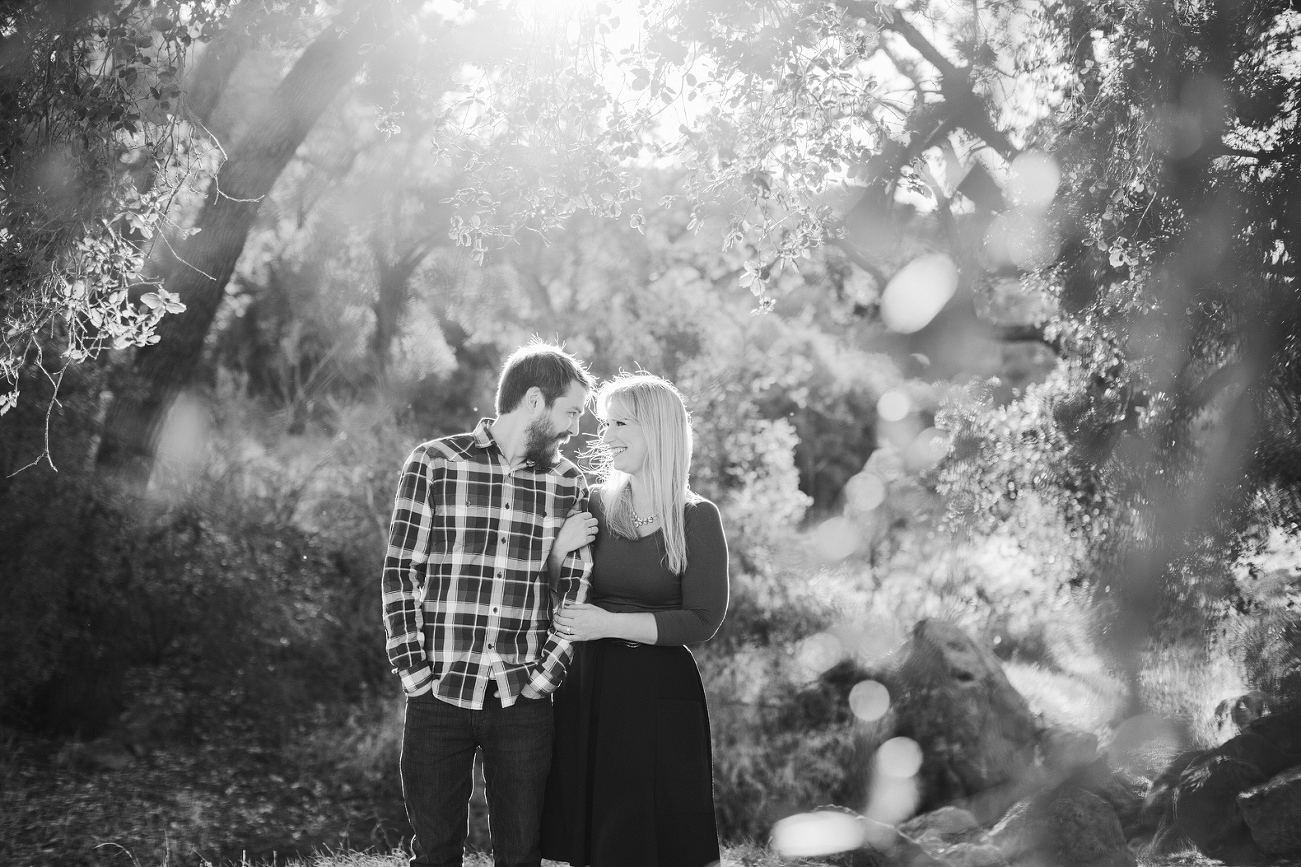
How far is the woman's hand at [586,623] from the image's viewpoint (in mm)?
2561

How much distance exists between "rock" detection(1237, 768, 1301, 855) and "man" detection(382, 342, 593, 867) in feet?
11.6

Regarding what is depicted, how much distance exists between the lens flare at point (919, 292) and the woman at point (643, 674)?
6.13 m

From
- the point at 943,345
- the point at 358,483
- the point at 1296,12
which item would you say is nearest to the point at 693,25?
the point at 1296,12

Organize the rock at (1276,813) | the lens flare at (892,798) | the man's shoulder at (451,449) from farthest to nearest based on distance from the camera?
the lens flare at (892,798)
the rock at (1276,813)
the man's shoulder at (451,449)

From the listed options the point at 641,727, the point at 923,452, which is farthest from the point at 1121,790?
the point at 641,727

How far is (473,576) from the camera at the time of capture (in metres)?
2.56

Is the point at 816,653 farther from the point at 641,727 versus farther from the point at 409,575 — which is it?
the point at 409,575

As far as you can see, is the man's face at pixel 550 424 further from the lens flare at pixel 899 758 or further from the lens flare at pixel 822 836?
the lens flare at pixel 899 758

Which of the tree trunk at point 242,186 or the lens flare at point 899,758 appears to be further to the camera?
the lens flare at point 899,758

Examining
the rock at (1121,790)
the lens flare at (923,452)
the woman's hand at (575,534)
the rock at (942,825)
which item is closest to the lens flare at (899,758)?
the rock at (942,825)

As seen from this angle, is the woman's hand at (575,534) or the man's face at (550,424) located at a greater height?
the man's face at (550,424)

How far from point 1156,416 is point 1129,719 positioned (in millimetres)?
1806

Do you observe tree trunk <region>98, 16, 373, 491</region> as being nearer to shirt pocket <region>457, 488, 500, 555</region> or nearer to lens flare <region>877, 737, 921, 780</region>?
shirt pocket <region>457, 488, 500, 555</region>

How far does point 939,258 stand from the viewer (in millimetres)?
A: 8359
